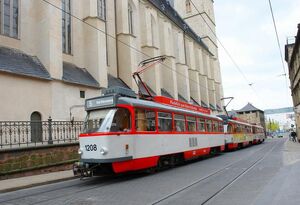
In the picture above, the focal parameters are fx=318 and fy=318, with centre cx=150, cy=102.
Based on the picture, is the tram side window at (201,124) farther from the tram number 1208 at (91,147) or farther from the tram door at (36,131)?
the tram number 1208 at (91,147)

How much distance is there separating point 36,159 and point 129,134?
15.4 ft

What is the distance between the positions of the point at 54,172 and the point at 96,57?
39.5 ft

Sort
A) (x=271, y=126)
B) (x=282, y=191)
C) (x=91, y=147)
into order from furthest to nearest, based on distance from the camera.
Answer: (x=271, y=126) → (x=91, y=147) → (x=282, y=191)

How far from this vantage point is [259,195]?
7105 millimetres

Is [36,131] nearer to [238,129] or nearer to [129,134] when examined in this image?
[129,134]

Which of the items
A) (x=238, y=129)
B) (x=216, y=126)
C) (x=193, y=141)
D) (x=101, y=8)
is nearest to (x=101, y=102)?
(x=193, y=141)

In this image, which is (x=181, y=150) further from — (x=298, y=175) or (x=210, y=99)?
(x=210, y=99)

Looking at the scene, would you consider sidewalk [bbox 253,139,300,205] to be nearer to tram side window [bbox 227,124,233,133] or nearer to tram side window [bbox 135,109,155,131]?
tram side window [bbox 135,109,155,131]

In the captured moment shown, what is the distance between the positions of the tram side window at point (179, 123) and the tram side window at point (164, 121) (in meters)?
0.64

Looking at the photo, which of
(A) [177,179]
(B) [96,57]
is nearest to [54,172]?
(A) [177,179]

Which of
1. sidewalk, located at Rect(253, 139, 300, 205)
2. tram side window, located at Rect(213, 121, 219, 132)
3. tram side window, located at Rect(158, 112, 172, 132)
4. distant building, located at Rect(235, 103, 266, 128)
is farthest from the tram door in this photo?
distant building, located at Rect(235, 103, 266, 128)

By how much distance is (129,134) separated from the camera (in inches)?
417

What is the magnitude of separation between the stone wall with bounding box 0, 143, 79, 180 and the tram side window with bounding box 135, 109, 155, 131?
4650mm

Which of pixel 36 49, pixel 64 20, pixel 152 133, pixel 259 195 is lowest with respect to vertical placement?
pixel 259 195
